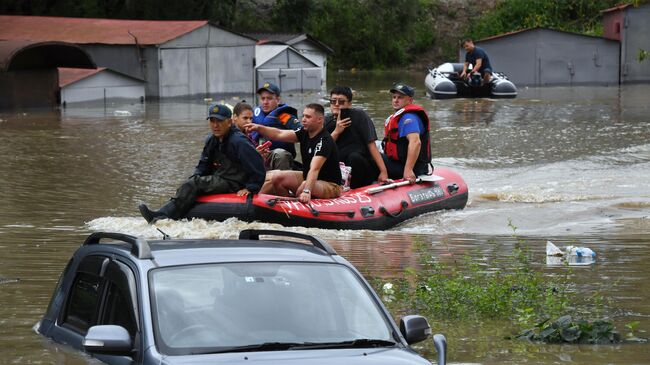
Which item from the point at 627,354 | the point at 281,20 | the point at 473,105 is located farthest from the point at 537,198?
the point at 281,20

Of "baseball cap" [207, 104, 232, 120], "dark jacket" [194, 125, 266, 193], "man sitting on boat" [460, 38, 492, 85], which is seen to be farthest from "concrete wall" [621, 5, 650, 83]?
"baseball cap" [207, 104, 232, 120]

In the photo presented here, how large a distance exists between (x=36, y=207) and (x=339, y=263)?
11.2 meters

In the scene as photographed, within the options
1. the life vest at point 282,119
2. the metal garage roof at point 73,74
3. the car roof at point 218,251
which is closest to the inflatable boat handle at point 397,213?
the life vest at point 282,119

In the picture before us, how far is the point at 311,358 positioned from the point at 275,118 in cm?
992

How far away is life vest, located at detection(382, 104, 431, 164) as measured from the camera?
1598 cm

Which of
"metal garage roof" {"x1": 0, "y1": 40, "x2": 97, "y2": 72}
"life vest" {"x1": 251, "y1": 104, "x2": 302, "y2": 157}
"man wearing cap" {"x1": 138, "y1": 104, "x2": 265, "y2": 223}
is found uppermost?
"metal garage roof" {"x1": 0, "y1": 40, "x2": 97, "y2": 72}

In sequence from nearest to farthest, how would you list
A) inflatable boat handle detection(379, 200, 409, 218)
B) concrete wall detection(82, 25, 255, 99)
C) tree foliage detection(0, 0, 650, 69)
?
1. inflatable boat handle detection(379, 200, 409, 218)
2. concrete wall detection(82, 25, 255, 99)
3. tree foliage detection(0, 0, 650, 69)

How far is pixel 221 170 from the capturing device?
48.1 ft

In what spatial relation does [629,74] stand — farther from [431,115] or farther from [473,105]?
[431,115]

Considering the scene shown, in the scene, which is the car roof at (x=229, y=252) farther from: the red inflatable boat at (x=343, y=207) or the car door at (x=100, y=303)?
the red inflatable boat at (x=343, y=207)

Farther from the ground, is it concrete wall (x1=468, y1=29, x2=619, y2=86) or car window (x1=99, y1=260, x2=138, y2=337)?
concrete wall (x1=468, y1=29, x2=619, y2=86)

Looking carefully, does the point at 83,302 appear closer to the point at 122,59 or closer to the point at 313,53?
the point at 122,59

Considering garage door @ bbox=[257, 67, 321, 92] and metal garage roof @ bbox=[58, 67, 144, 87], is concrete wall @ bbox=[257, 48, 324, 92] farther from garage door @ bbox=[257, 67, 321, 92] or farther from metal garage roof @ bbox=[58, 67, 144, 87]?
metal garage roof @ bbox=[58, 67, 144, 87]

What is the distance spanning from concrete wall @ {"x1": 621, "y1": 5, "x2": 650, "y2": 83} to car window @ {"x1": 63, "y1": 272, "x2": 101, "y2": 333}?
137ft
